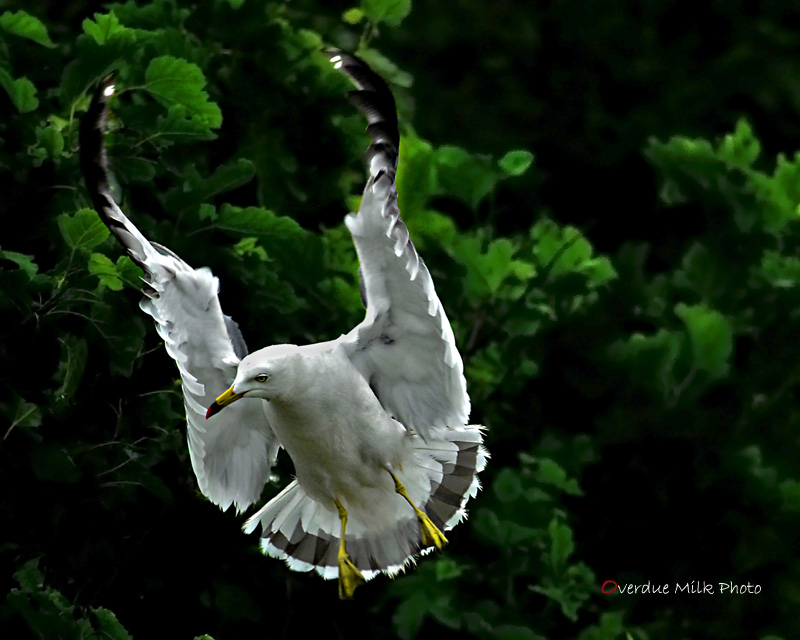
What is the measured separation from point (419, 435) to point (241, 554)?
1.15 meters

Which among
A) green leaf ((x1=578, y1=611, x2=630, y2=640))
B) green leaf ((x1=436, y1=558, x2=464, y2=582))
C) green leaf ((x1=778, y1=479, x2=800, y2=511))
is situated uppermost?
green leaf ((x1=436, y1=558, x2=464, y2=582))

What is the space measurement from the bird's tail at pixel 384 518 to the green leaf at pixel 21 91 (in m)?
1.56

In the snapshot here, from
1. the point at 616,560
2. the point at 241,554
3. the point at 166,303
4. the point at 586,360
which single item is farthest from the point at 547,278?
the point at 166,303

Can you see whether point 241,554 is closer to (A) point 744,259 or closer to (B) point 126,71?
(B) point 126,71

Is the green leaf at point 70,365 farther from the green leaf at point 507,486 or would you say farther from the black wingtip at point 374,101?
the green leaf at point 507,486

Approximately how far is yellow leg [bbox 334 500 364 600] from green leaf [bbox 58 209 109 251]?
118 centimetres

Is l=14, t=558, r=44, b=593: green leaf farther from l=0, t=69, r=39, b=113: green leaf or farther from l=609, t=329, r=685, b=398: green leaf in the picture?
l=609, t=329, r=685, b=398: green leaf

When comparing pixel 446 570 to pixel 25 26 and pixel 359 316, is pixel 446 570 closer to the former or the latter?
pixel 359 316

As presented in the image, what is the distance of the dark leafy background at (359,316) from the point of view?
219 inches

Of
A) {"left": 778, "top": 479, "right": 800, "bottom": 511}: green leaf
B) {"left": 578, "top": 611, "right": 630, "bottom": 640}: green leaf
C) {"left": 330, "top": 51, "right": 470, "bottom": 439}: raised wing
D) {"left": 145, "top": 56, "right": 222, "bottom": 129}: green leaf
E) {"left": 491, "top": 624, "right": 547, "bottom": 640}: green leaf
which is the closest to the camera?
{"left": 330, "top": 51, "right": 470, "bottom": 439}: raised wing

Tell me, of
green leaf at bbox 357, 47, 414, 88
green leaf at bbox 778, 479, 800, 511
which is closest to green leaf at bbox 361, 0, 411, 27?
green leaf at bbox 357, 47, 414, 88

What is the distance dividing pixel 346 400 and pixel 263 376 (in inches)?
13.2

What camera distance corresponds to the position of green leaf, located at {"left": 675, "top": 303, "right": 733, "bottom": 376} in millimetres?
7562

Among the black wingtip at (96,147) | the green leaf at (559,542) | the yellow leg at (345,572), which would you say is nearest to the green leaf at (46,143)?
the black wingtip at (96,147)
